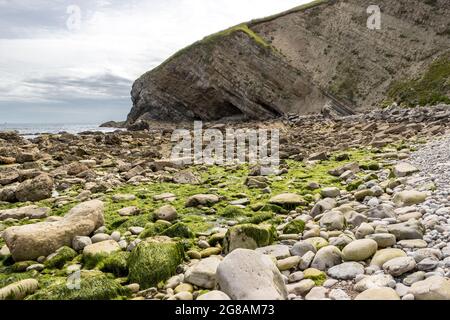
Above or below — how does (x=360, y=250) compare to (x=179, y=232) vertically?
above

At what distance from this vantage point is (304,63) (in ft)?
260

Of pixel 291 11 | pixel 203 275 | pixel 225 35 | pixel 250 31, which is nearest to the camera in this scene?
pixel 203 275

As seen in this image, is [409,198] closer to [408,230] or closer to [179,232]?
[408,230]

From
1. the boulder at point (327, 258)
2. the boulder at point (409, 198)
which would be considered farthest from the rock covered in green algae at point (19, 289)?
the boulder at point (409, 198)

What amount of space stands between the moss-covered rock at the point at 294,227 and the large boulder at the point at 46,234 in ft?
13.9

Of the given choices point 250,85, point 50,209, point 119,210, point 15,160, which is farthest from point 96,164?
point 250,85

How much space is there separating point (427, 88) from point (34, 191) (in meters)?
56.6

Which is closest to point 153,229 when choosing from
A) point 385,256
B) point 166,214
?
point 166,214

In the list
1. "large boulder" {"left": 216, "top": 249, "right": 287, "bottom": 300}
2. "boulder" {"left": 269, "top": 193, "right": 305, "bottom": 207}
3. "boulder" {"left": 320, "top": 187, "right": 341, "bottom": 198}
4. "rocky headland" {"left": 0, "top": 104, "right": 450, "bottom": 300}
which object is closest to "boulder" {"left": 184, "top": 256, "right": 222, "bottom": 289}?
"rocky headland" {"left": 0, "top": 104, "right": 450, "bottom": 300}

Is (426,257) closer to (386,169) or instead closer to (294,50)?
(386,169)

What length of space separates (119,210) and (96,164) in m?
10.0

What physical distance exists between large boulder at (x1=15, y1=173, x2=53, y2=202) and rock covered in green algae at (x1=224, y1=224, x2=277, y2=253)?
27.3 ft

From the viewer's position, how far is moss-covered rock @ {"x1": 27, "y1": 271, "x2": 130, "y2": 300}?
5820mm

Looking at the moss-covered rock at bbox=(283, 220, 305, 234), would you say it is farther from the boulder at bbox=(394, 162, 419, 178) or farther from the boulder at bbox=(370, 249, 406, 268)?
the boulder at bbox=(394, 162, 419, 178)
